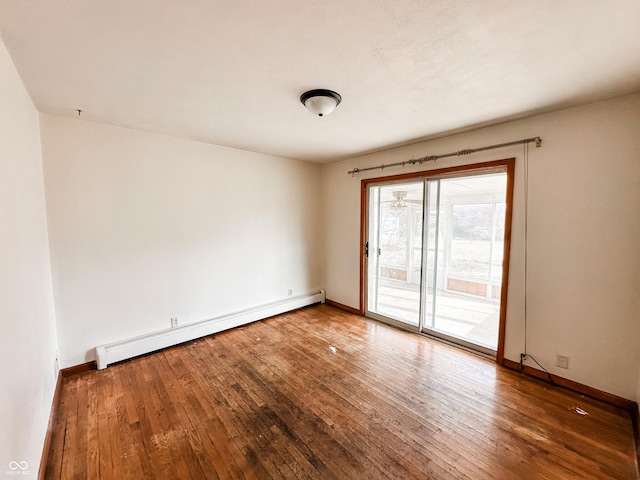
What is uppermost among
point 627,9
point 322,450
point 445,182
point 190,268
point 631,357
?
point 627,9

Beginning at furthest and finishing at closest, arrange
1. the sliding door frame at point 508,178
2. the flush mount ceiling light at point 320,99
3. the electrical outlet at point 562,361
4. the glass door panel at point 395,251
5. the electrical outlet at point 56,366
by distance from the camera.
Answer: the glass door panel at point 395,251
the sliding door frame at point 508,178
the electrical outlet at point 562,361
the electrical outlet at point 56,366
the flush mount ceiling light at point 320,99

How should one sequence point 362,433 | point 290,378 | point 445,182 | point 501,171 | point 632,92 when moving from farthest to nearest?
point 445,182 → point 501,171 → point 290,378 → point 632,92 → point 362,433

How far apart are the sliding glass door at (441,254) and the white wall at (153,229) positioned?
151cm

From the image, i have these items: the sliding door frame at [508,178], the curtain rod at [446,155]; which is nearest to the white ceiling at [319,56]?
the curtain rod at [446,155]

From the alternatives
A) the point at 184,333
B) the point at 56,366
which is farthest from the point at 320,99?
the point at 56,366

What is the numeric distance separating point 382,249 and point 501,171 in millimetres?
1809

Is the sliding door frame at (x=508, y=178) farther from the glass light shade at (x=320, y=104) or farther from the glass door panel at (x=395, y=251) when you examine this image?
the glass light shade at (x=320, y=104)

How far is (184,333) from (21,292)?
6.25 ft

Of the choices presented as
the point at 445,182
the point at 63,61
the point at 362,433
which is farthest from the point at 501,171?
the point at 63,61

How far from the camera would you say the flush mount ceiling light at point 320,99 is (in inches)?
77.1

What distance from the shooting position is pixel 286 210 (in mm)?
4266

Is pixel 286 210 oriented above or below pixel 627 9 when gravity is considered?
below

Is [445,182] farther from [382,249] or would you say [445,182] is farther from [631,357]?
[631,357]

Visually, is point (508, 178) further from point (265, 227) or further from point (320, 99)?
point (265, 227)
